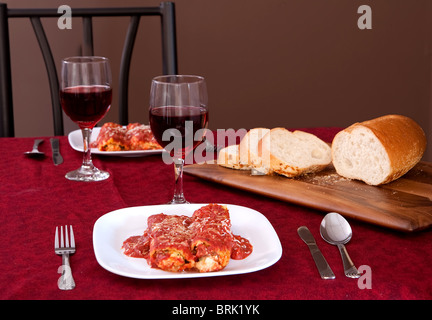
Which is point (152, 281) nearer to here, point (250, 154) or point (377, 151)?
point (250, 154)

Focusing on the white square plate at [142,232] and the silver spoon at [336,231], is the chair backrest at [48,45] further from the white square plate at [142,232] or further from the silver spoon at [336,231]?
the silver spoon at [336,231]

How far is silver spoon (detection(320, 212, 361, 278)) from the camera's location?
3.24 ft

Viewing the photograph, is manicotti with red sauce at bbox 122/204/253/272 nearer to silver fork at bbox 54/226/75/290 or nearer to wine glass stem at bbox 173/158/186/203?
silver fork at bbox 54/226/75/290

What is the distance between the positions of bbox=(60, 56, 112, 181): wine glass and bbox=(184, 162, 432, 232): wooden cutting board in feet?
0.85

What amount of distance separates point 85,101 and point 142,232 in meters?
0.47

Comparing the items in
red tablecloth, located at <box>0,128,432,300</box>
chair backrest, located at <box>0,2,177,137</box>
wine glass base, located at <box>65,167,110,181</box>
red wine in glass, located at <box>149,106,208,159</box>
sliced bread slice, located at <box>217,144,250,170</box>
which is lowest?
red tablecloth, located at <box>0,128,432,300</box>

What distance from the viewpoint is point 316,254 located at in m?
0.95

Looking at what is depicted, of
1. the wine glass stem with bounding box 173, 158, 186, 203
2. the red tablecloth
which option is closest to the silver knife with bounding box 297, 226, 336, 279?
the red tablecloth

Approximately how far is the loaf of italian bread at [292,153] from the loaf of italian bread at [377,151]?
5cm

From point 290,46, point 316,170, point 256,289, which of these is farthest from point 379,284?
point 290,46

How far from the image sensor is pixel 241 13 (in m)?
3.90

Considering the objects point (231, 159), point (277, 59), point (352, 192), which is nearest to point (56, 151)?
point (231, 159)

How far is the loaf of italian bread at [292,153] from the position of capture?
1384mm

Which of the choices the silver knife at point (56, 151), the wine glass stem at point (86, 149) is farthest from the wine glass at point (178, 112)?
the silver knife at point (56, 151)
